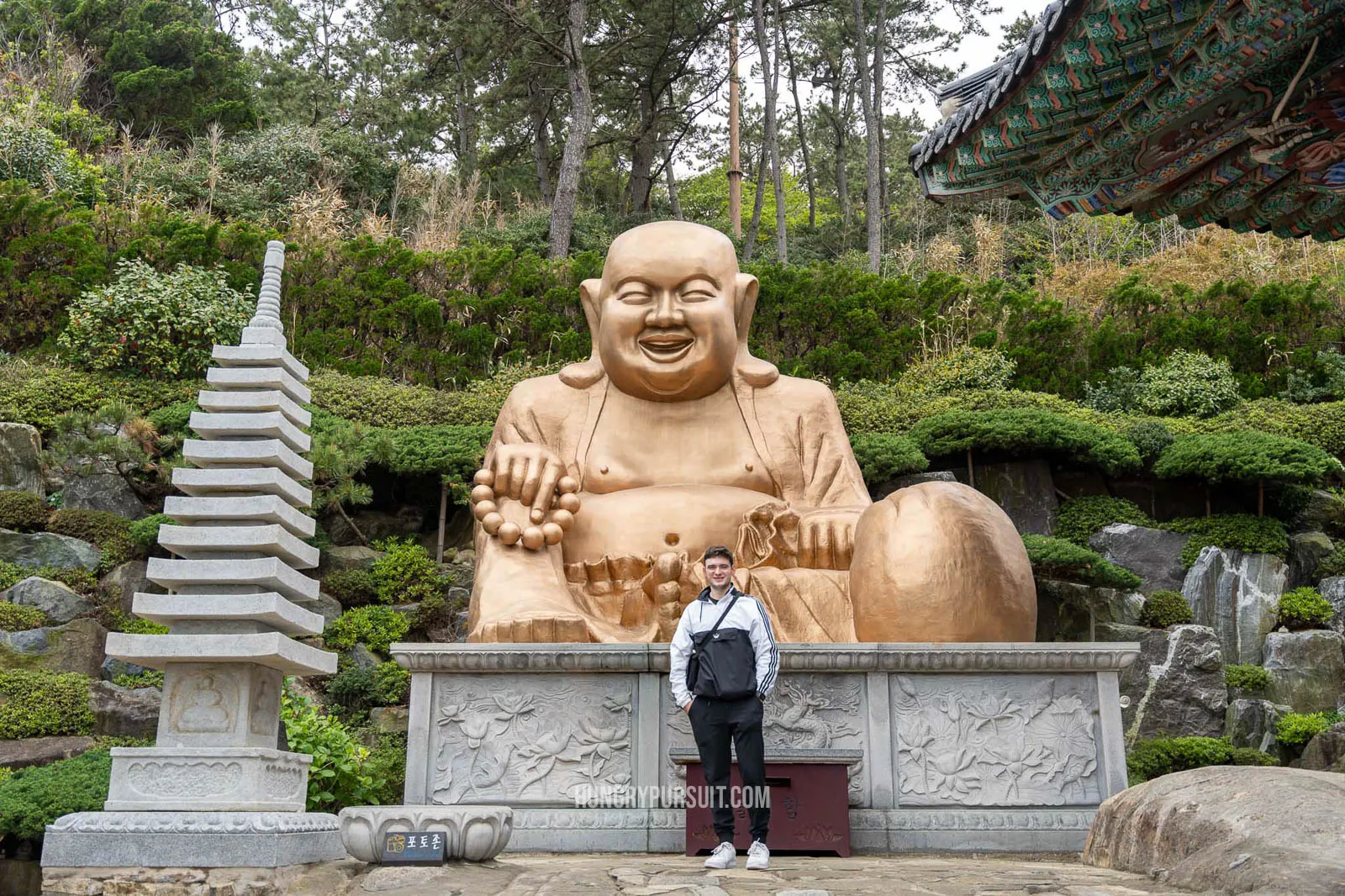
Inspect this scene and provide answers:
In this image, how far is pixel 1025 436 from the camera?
11.6 m

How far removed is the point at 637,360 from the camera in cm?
655

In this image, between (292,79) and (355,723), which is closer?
(355,723)

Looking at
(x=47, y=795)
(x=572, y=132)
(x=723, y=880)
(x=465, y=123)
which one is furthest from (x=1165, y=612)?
(x=465, y=123)

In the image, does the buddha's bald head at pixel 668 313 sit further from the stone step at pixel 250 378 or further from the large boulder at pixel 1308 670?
the large boulder at pixel 1308 670

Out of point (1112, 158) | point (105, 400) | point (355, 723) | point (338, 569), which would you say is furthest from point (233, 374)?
point (105, 400)

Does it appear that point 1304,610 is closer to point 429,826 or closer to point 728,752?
point 728,752

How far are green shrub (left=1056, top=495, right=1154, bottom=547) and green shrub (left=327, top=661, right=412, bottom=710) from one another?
6.81 m

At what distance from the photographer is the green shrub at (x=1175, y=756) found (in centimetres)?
880

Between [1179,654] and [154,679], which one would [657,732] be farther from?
[1179,654]

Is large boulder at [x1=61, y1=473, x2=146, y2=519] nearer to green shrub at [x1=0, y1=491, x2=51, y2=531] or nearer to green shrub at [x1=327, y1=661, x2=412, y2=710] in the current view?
green shrub at [x1=0, y1=491, x2=51, y2=531]

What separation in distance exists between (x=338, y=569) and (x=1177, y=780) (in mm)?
8597

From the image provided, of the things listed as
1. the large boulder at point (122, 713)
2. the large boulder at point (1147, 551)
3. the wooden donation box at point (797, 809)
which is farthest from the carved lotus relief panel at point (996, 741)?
the large boulder at point (1147, 551)

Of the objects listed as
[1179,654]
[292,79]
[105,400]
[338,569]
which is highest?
[292,79]

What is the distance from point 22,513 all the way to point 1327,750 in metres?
11.6
